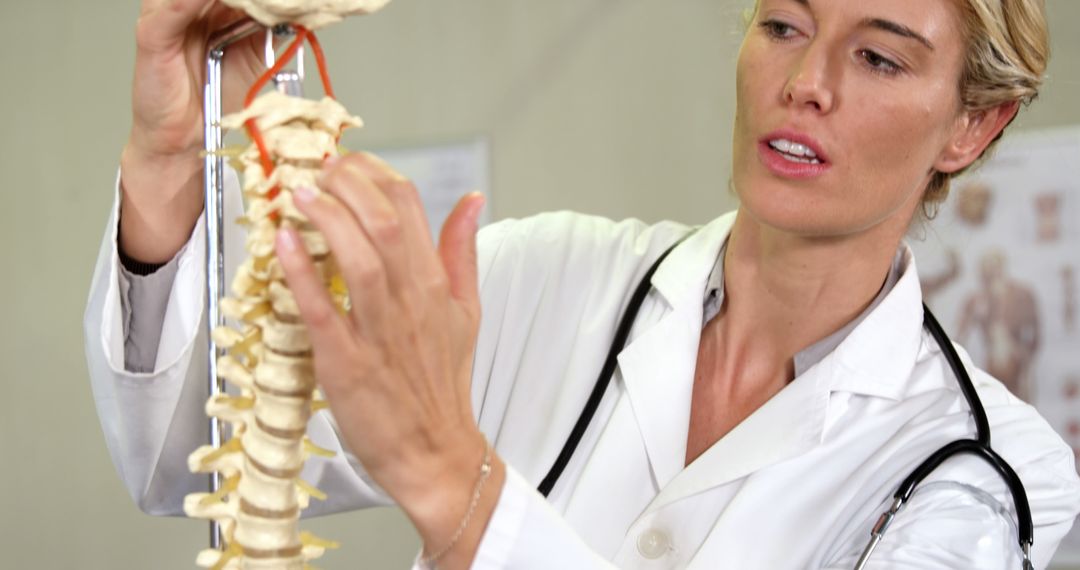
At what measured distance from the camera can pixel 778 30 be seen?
1.09 meters

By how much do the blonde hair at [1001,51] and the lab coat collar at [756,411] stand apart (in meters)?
Result: 0.20

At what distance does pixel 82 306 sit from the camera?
2848 mm

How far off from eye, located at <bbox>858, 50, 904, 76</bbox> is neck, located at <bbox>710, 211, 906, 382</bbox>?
17 centimetres

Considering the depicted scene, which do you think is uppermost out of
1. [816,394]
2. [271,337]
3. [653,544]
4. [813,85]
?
[813,85]

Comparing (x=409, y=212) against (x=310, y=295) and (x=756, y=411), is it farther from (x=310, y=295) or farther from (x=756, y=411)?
(x=756, y=411)

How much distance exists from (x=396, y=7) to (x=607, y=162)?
59cm

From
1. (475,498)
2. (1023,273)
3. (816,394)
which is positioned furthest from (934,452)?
(1023,273)

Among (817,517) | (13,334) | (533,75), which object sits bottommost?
(13,334)

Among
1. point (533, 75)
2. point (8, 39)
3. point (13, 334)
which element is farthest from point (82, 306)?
point (533, 75)

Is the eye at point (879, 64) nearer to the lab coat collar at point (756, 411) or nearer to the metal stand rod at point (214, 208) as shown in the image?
the lab coat collar at point (756, 411)

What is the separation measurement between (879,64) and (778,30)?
0.33 feet

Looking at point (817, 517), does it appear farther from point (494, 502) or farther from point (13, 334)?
point (13, 334)

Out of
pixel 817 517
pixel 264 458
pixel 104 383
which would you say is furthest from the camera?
pixel 817 517

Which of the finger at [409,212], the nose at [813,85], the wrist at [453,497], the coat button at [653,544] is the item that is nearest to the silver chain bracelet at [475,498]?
the wrist at [453,497]
